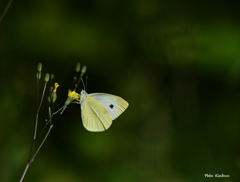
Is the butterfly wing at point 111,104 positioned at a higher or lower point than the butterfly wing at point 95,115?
higher

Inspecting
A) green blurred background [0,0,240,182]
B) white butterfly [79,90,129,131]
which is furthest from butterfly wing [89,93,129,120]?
green blurred background [0,0,240,182]

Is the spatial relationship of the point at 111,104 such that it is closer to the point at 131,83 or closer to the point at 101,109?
the point at 101,109

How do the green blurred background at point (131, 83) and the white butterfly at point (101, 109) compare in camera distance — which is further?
the green blurred background at point (131, 83)

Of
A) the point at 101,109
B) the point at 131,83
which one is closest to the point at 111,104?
the point at 101,109

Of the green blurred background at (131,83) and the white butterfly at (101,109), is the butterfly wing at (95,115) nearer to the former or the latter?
the white butterfly at (101,109)

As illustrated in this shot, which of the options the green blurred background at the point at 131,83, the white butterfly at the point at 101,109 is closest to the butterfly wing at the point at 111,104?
the white butterfly at the point at 101,109

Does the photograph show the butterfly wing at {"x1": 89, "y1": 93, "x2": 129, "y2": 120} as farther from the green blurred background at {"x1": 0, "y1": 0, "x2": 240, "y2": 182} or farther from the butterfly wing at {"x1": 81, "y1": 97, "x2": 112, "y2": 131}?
the green blurred background at {"x1": 0, "y1": 0, "x2": 240, "y2": 182}
